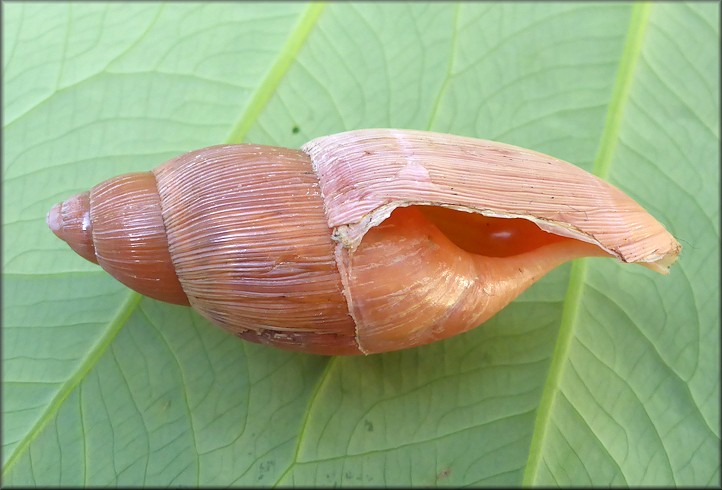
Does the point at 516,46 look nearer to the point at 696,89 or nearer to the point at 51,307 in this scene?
the point at 696,89

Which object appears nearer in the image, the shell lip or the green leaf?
the shell lip

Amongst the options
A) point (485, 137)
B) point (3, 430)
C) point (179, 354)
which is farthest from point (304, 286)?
point (3, 430)

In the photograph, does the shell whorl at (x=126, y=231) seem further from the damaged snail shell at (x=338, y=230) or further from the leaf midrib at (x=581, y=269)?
the leaf midrib at (x=581, y=269)

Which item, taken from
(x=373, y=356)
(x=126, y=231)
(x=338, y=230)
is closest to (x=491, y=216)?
(x=338, y=230)

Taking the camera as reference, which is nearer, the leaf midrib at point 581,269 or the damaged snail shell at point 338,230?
the damaged snail shell at point 338,230

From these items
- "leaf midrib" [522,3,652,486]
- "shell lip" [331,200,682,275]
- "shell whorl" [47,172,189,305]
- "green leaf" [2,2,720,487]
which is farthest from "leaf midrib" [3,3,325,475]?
"leaf midrib" [522,3,652,486]

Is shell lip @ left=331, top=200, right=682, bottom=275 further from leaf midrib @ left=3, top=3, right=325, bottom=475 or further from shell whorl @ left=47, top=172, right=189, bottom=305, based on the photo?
leaf midrib @ left=3, top=3, right=325, bottom=475

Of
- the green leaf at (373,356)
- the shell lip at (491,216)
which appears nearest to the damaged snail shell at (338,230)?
the shell lip at (491,216)
